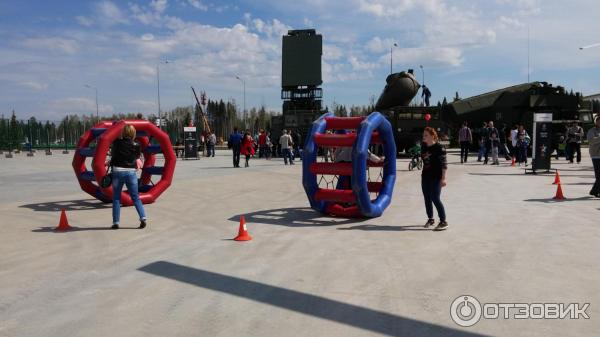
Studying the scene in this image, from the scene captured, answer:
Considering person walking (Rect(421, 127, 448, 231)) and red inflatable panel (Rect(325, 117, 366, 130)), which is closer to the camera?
person walking (Rect(421, 127, 448, 231))

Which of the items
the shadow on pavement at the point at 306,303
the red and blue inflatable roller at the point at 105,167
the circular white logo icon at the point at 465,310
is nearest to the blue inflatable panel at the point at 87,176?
the red and blue inflatable roller at the point at 105,167

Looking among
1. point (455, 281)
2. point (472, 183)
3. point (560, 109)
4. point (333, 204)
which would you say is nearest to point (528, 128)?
point (560, 109)

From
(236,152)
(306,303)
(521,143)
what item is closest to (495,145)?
(521,143)

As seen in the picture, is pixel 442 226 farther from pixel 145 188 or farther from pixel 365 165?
pixel 145 188

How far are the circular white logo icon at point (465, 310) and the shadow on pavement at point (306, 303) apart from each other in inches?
8.7

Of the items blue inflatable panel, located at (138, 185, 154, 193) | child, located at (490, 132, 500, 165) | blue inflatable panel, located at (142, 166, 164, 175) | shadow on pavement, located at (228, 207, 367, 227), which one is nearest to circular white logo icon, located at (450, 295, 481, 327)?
shadow on pavement, located at (228, 207, 367, 227)

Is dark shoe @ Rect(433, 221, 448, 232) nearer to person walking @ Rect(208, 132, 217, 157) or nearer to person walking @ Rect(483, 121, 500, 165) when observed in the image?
person walking @ Rect(483, 121, 500, 165)

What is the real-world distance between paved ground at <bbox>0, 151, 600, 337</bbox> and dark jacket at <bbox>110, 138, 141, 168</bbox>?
40.4 inches

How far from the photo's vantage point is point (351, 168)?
8.60m

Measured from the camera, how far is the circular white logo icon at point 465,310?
4109 millimetres

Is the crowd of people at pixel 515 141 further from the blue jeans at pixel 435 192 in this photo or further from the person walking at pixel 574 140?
the blue jeans at pixel 435 192

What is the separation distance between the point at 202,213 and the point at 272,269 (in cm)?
437

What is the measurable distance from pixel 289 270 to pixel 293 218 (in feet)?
11.5

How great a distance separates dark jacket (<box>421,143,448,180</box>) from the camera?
25.7 feet
